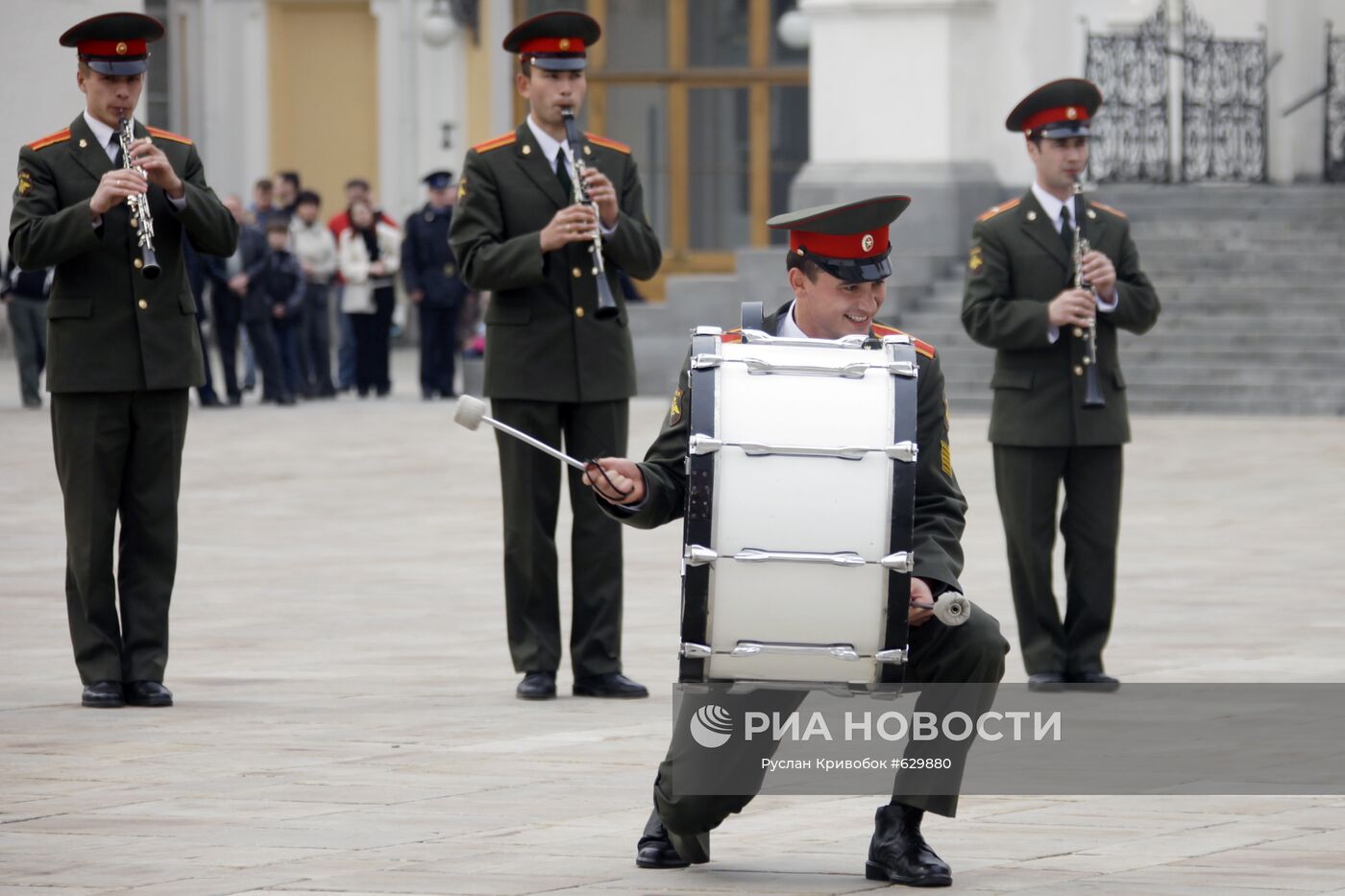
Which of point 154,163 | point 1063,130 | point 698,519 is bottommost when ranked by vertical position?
point 698,519

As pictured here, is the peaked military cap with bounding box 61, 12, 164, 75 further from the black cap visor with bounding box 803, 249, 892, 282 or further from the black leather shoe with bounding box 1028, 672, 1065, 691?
the black leather shoe with bounding box 1028, 672, 1065, 691

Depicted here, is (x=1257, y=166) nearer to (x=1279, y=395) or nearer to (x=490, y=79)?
(x=1279, y=395)

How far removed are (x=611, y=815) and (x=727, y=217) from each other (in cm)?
2482

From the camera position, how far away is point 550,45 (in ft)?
29.3

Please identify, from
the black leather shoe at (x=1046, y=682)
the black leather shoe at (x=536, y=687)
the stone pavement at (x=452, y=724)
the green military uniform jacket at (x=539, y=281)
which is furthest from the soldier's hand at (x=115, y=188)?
the black leather shoe at (x=1046, y=682)

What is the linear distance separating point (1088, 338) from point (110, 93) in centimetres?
330

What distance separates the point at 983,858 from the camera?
6.32 metres

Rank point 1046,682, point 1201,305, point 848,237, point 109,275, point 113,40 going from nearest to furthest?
point 848,237 < point 113,40 < point 109,275 < point 1046,682 < point 1201,305

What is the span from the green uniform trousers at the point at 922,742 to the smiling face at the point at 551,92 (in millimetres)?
3343

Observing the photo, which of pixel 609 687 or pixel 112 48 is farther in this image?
pixel 609 687

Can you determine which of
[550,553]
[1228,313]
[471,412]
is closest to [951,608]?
[471,412]

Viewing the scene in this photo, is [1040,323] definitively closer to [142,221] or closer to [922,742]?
[142,221]

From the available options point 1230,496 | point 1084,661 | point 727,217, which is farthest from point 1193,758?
point 727,217

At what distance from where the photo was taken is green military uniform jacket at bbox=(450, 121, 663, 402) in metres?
9.00
